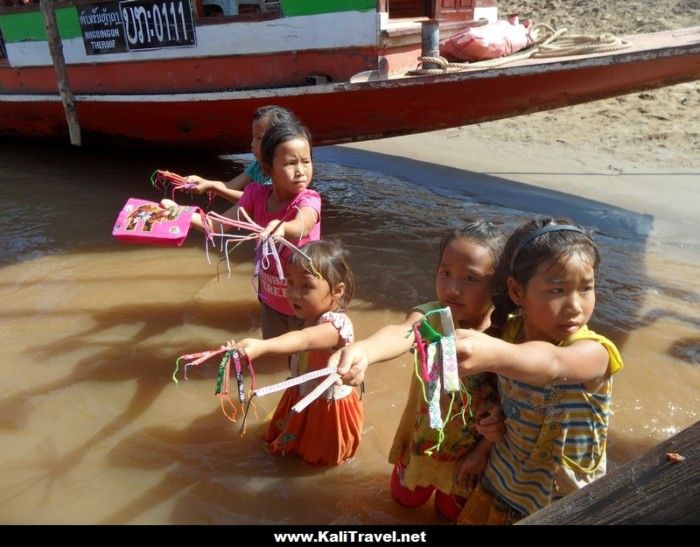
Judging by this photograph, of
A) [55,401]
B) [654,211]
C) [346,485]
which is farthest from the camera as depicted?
[654,211]

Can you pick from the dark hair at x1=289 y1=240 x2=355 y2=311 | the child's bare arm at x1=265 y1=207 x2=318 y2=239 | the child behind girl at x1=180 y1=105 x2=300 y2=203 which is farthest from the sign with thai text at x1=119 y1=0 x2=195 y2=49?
the dark hair at x1=289 y1=240 x2=355 y2=311

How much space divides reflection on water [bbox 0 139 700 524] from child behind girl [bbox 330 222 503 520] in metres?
0.34

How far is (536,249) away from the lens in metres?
1.58

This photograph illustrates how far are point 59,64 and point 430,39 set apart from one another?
3.89 metres

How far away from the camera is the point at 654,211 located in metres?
5.37

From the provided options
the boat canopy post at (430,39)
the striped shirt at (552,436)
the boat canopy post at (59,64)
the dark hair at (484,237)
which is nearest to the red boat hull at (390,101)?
the boat canopy post at (59,64)

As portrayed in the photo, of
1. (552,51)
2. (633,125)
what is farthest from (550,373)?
(633,125)

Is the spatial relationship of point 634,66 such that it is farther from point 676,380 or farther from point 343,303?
point 343,303

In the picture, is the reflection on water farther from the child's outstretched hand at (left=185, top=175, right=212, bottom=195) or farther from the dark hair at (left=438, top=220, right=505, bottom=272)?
the dark hair at (left=438, top=220, right=505, bottom=272)

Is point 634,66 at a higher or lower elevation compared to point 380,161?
higher

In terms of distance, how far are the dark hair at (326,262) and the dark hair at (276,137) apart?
0.65 metres

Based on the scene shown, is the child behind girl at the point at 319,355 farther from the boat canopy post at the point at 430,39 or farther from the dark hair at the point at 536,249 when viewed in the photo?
the boat canopy post at the point at 430,39
